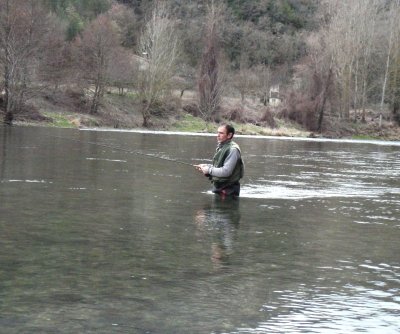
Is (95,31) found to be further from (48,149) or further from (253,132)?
(48,149)

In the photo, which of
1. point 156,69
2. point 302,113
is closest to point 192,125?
point 156,69

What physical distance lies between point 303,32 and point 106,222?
115925 millimetres

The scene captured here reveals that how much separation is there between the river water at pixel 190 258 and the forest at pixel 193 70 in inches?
1646

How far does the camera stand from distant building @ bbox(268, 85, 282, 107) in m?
92.0

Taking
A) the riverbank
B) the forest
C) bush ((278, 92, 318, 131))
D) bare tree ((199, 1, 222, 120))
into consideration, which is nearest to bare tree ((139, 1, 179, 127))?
the forest

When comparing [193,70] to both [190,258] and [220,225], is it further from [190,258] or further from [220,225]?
[190,258]

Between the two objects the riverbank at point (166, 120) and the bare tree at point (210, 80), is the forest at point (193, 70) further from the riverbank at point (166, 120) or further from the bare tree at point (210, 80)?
the riverbank at point (166, 120)

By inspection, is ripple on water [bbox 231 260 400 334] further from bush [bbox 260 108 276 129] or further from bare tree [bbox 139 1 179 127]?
bush [bbox 260 108 276 129]

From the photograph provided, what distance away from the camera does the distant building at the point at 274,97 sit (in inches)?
3621

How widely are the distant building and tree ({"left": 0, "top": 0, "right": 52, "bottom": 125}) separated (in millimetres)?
37859

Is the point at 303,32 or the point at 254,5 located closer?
the point at 303,32

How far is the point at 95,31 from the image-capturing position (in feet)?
244

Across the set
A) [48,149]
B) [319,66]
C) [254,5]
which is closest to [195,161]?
[48,149]

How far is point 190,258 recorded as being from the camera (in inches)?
360
